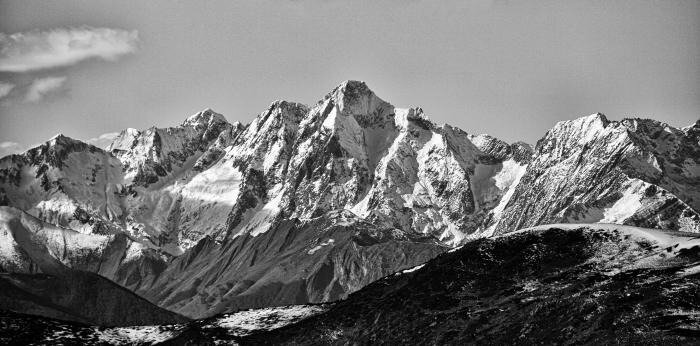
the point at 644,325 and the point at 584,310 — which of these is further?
the point at 584,310

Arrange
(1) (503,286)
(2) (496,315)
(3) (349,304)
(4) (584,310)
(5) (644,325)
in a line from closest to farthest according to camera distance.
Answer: (5) (644,325), (4) (584,310), (2) (496,315), (1) (503,286), (3) (349,304)

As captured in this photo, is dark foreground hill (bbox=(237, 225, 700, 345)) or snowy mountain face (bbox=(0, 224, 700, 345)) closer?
dark foreground hill (bbox=(237, 225, 700, 345))

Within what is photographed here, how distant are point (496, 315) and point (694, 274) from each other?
26132mm

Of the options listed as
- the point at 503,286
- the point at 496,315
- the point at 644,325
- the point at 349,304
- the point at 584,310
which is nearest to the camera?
the point at 644,325

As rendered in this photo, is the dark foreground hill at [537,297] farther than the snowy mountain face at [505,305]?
No

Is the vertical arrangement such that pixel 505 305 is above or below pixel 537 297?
below

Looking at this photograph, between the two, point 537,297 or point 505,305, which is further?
point 505,305

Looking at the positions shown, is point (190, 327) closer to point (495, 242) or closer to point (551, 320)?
point (495, 242)

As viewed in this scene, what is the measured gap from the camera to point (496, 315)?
141750 millimetres

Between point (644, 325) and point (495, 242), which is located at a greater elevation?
point (495, 242)

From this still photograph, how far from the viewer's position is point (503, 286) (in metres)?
155

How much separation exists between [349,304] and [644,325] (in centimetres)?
5863

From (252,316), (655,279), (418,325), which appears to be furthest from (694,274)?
(252,316)

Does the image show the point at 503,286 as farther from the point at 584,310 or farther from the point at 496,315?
the point at 584,310
